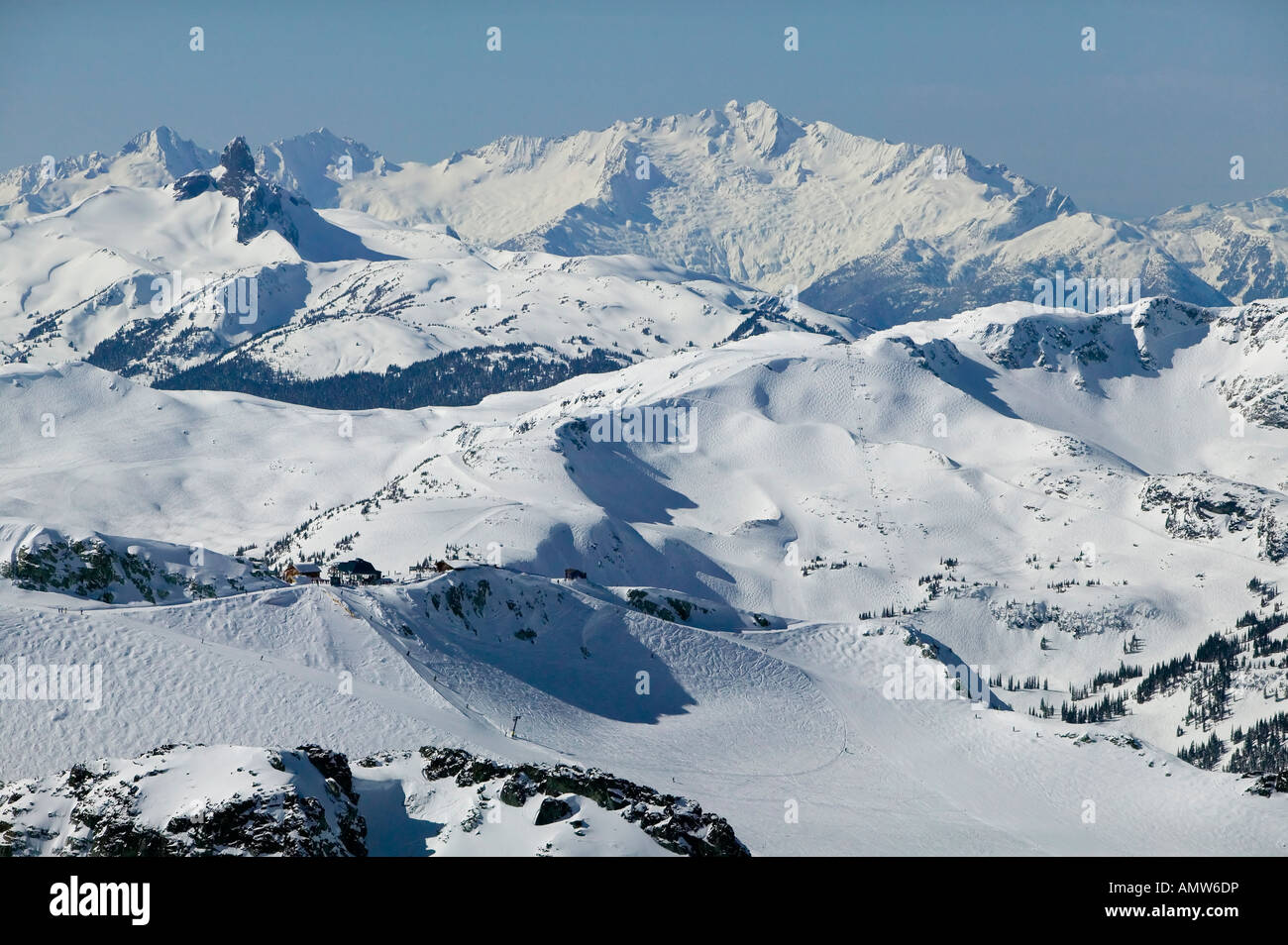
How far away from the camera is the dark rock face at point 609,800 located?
52781 mm

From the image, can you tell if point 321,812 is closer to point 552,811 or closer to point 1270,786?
point 552,811

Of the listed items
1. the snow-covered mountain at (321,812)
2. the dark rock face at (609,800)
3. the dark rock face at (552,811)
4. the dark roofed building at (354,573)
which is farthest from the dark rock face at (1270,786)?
the dark roofed building at (354,573)

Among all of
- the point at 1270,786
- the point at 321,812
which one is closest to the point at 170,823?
the point at 321,812

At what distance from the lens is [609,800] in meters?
55.4

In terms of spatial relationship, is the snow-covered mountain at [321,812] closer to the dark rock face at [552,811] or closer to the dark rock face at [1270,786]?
the dark rock face at [552,811]

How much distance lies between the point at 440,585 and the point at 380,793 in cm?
5669

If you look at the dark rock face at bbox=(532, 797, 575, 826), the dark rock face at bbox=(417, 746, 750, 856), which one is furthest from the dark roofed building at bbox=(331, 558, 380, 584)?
the dark rock face at bbox=(532, 797, 575, 826)

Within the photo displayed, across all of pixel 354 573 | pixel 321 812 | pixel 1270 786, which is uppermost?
pixel 321 812

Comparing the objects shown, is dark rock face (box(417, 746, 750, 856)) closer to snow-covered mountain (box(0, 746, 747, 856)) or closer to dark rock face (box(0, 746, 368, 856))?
snow-covered mountain (box(0, 746, 747, 856))

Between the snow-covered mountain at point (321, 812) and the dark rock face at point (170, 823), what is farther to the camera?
the snow-covered mountain at point (321, 812)

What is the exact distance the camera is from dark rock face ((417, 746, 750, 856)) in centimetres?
5278
